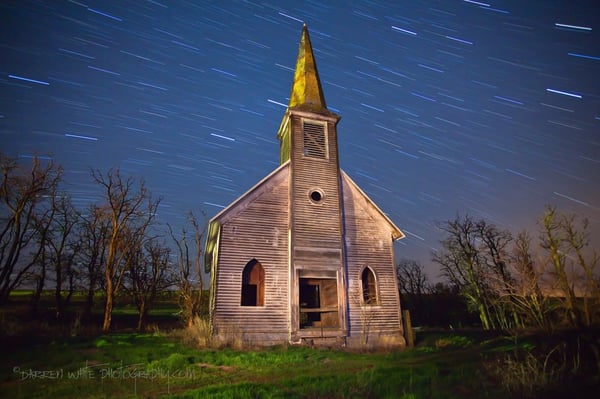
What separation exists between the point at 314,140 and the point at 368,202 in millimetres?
4581

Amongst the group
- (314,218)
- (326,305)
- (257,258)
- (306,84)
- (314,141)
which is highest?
(306,84)

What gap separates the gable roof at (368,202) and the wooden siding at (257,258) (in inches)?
137

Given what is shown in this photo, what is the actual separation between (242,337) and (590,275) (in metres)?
11.4

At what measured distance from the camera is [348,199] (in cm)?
1717

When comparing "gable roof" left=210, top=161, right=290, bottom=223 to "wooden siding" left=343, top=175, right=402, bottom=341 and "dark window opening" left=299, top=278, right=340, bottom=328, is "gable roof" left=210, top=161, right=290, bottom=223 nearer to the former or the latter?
"wooden siding" left=343, top=175, right=402, bottom=341

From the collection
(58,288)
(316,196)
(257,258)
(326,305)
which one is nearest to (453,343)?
(326,305)

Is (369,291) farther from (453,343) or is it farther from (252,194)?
(252,194)

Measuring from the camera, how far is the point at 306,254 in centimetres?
1507

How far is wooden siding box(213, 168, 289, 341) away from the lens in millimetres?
13297

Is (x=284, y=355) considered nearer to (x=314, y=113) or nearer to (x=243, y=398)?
(x=243, y=398)

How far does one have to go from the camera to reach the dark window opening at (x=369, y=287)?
1566 centimetres

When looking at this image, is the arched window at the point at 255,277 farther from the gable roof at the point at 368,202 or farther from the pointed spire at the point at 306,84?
the pointed spire at the point at 306,84

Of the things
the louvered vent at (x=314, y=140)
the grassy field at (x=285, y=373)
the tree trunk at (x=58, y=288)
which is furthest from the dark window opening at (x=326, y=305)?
the tree trunk at (x=58, y=288)

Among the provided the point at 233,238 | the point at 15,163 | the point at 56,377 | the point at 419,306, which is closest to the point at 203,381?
the point at 56,377
